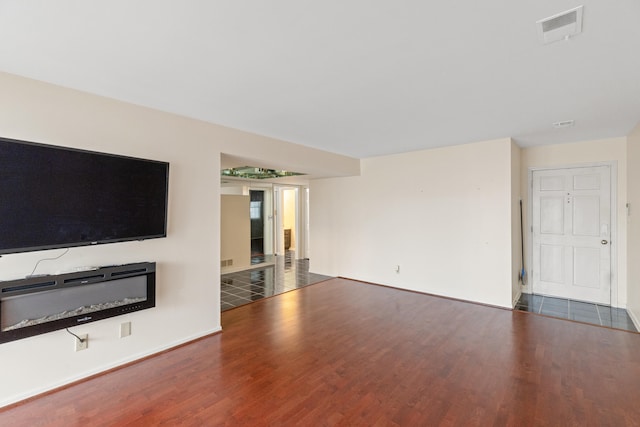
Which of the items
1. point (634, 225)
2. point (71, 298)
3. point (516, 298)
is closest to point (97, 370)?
point (71, 298)

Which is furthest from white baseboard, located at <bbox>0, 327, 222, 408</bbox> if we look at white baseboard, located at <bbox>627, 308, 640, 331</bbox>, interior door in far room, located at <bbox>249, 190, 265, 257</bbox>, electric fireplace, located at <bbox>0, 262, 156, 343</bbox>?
white baseboard, located at <bbox>627, 308, 640, 331</bbox>

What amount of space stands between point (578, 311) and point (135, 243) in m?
5.60

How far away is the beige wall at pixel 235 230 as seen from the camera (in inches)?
260

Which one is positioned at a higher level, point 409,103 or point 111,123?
point 409,103

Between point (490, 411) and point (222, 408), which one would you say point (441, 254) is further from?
point (222, 408)

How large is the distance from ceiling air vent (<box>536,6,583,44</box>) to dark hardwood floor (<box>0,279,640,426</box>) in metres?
2.46

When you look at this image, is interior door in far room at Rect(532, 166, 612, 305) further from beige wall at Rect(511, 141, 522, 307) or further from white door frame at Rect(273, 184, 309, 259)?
white door frame at Rect(273, 184, 309, 259)

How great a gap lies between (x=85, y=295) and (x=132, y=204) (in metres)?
0.84

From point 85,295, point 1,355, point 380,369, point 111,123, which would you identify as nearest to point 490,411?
point 380,369

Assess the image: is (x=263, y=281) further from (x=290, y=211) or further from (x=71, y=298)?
(x=290, y=211)

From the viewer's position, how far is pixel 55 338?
2.34 metres

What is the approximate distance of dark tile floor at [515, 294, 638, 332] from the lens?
12.0 ft

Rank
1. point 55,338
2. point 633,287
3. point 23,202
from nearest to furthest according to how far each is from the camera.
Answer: point 23,202 < point 55,338 < point 633,287

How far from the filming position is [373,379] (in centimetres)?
246
